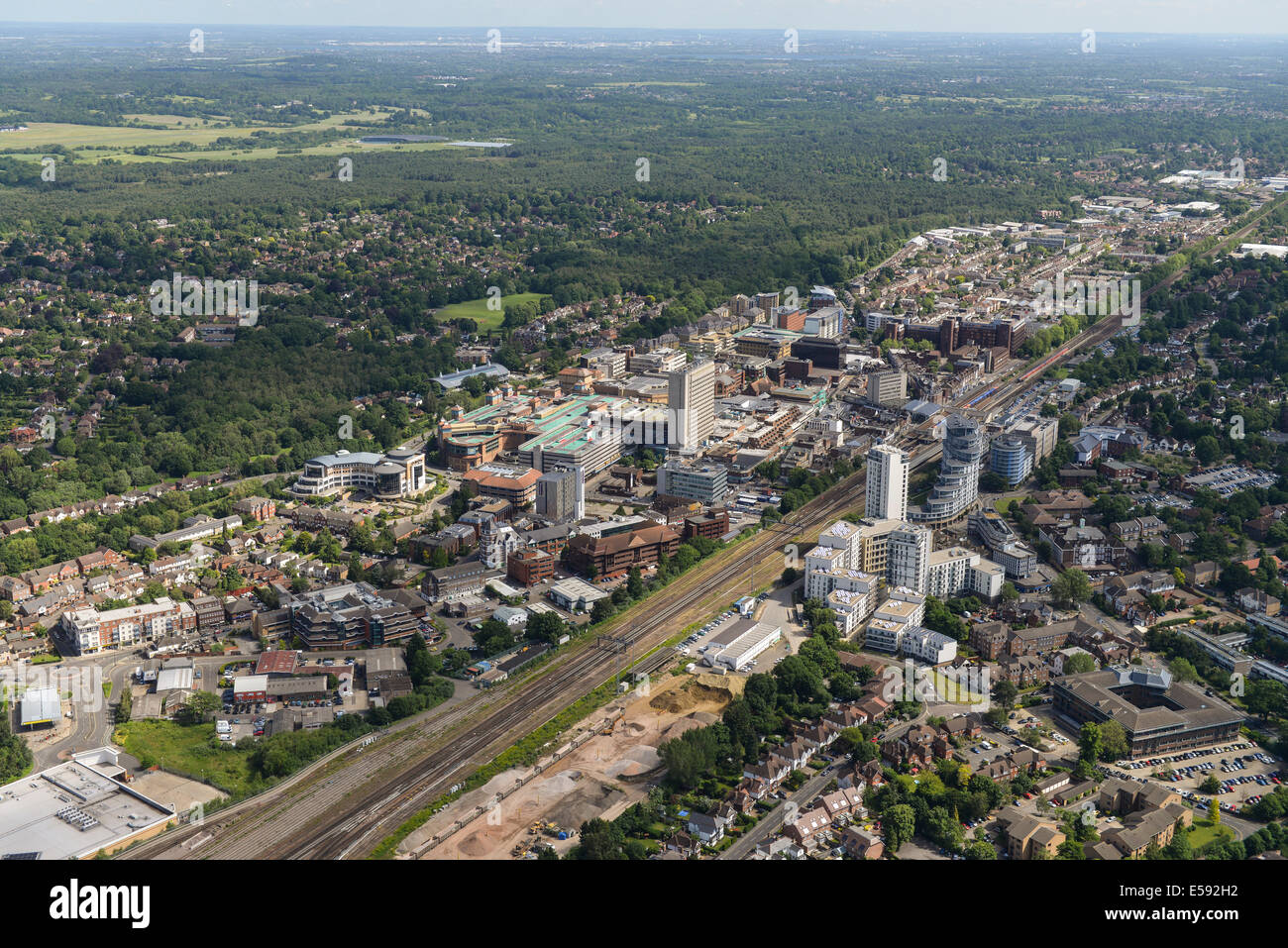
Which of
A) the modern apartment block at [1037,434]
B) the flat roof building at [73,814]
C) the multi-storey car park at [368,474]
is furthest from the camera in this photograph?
the modern apartment block at [1037,434]

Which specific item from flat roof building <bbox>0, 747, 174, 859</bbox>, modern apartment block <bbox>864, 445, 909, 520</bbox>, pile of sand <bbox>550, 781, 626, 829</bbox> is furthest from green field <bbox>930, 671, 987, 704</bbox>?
flat roof building <bbox>0, 747, 174, 859</bbox>

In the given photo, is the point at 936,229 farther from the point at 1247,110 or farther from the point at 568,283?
the point at 1247,110

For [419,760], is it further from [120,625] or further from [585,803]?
[120,625]

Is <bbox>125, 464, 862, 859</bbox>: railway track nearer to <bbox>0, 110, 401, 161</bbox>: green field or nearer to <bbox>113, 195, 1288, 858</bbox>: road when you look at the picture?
<bbox>113, 195, 1288, 858</bbox>: road

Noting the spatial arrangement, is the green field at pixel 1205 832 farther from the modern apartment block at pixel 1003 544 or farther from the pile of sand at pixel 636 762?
the modern apartment block at pixel 1003 544

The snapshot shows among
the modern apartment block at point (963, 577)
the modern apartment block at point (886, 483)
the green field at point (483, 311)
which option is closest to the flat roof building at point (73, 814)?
the modern apartment block at point (963, 577)
